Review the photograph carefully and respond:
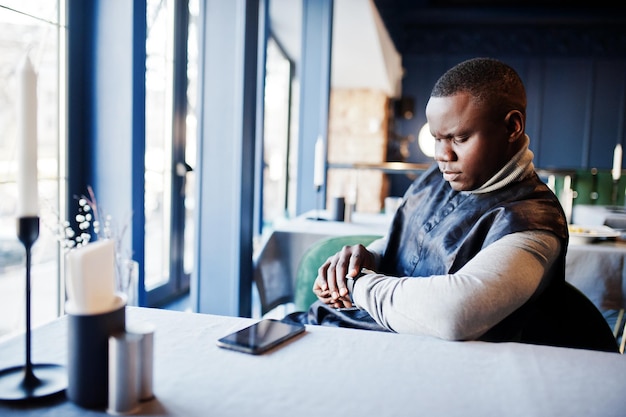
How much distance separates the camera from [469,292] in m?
0.99

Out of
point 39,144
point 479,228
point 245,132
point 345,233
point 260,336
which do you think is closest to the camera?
point 260,336

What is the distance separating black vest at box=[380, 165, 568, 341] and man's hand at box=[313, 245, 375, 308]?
169 mm

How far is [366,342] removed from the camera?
3.28 feet

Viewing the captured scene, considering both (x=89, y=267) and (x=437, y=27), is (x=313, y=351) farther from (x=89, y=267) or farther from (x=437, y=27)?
(x=437, y=27)

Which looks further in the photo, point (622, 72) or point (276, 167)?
point (622, 72)

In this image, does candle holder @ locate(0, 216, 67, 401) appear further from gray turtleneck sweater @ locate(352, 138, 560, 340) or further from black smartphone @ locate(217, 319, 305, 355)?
gray turtleneck sweater @ locate(352, 138, 560, 340)

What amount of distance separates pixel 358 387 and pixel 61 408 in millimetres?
397

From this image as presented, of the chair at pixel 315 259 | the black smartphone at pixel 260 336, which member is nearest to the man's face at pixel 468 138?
the black smartphone at pixel 260 336

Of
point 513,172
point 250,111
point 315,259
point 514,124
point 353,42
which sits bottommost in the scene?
point 315,259

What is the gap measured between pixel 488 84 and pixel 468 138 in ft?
0.42

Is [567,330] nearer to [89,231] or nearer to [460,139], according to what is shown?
[460,139]

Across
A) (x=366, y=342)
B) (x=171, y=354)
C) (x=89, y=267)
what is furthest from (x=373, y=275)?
(x=89, y=267)

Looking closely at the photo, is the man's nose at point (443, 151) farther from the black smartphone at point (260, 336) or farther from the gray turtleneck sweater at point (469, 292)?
the black smartphone at point (260, 336)

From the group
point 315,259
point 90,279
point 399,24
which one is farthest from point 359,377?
point 399,24
